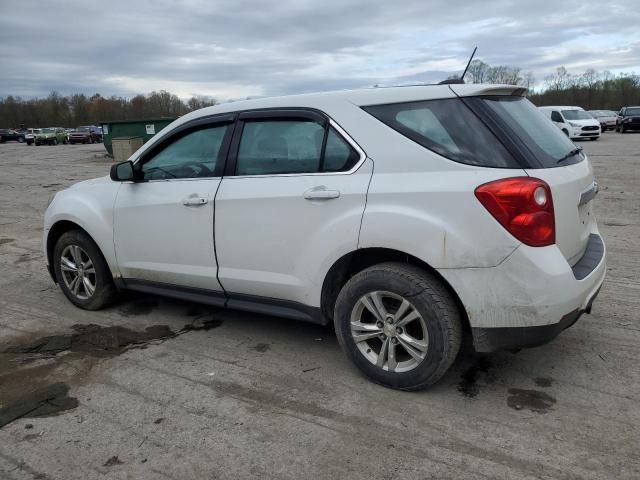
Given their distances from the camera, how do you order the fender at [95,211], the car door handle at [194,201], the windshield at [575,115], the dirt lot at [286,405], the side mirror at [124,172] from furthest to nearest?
the windshield at [575,115] < the fender at [95,211] < the side mirror at [124,172] < the car door handle at [194,201] < the dirt lot at [286,405]

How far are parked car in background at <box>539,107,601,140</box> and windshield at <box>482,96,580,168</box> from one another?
24.9 metres

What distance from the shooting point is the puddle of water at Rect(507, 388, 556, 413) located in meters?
3.01

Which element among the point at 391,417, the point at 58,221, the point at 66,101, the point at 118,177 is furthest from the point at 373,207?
the point at 66,101

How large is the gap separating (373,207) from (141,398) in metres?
1.79

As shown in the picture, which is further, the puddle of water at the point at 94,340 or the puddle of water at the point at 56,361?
the puddle of water at the point at 94,340

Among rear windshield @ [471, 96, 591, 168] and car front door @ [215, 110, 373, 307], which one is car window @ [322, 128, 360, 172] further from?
rear windshield @ [471, 96, 591, 168]

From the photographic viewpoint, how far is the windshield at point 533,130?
9.78 ft

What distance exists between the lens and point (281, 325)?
436 cm

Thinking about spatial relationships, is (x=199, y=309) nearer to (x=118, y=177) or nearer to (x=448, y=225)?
(x=118, y=177)

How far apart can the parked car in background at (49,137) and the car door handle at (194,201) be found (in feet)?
176

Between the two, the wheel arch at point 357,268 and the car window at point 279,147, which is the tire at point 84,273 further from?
the wheel arch at point 357,268

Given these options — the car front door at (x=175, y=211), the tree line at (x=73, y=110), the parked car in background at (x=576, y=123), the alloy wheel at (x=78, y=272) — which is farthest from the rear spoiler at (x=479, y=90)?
the tree line at (x=73, y=110)

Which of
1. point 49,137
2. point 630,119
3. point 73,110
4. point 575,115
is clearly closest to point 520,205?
point 575,115

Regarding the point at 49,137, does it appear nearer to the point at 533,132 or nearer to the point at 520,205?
the point at 533,132
